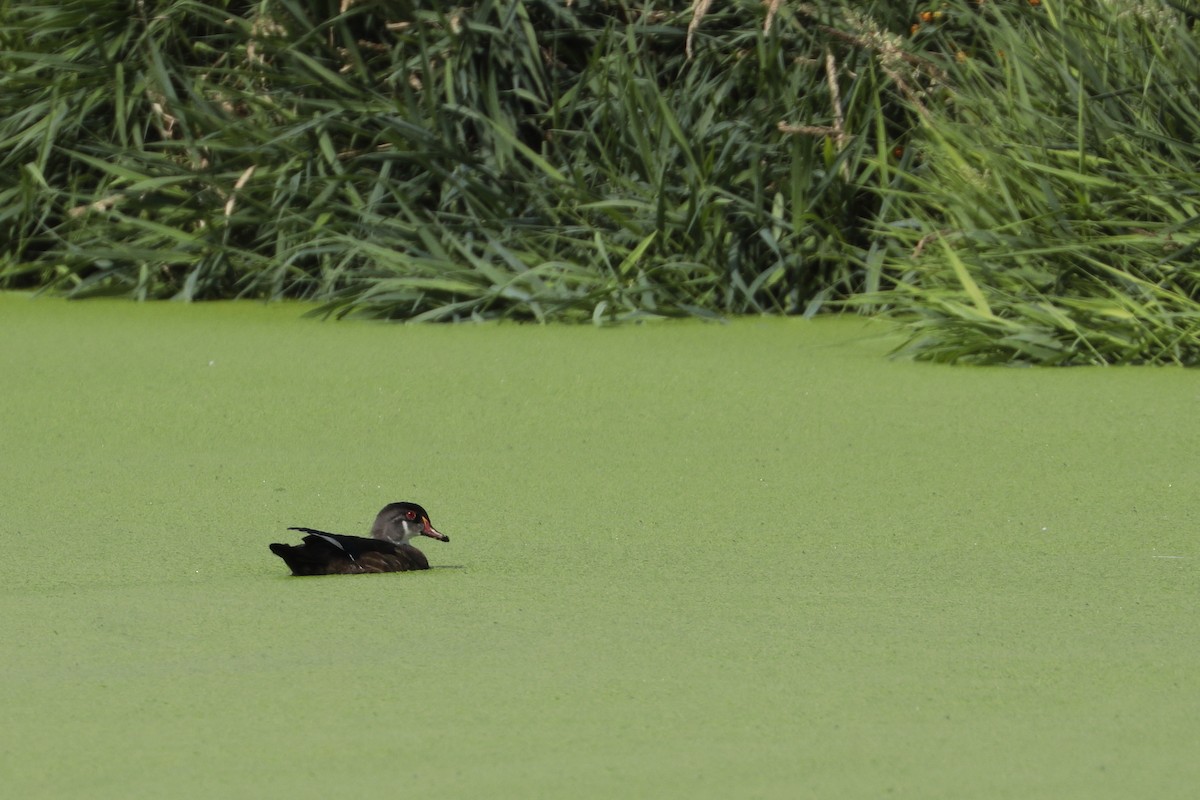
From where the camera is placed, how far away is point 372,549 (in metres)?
2.50

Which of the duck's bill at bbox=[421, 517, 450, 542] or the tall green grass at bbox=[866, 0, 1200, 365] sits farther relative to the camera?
the tall green grass at bbox=[866, 0, 1200, 365]

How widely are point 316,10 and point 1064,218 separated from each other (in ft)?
6.97

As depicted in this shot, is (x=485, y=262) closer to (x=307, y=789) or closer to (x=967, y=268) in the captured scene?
(x=967, y=268)

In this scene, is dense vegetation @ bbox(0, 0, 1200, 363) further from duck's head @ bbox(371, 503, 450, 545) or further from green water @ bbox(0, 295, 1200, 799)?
duck's head @ bbox(371, 503, 450, 545)

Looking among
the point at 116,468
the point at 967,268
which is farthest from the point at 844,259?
the point at 116,468

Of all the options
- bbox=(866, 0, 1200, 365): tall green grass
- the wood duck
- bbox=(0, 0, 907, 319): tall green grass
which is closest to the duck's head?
the wood duck

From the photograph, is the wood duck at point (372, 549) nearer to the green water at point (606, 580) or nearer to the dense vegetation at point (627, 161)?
the green water at point (606, 580)

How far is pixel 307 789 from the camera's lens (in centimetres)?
169

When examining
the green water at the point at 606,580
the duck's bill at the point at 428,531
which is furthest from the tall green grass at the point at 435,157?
the duck's bill at the point at 428,531

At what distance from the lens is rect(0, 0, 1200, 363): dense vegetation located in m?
4.44

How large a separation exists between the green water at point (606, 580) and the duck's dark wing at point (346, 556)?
0.02m

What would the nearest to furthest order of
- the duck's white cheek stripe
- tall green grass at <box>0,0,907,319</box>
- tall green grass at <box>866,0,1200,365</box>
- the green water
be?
the green water, the duck's white cheek stripe, tall green grass at <box>866,0,1200,365</box>, tall green grass at <box>0,0,907,319</box>

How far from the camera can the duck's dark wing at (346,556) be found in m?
2.48

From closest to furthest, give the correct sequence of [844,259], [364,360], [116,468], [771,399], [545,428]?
[116,468], [545,428], [771,399], [364,360], [844,259]
